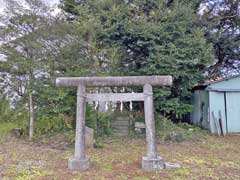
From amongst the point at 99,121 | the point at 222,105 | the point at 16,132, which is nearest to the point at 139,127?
the point at 99,121

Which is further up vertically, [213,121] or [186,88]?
[186,88]

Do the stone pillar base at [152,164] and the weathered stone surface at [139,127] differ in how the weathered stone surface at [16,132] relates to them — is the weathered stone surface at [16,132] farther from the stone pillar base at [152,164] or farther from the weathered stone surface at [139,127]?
the stone pillar base at [152,164]

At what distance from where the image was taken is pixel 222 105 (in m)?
11.1

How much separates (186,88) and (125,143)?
346cm

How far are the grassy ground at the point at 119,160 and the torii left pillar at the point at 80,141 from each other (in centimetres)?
17

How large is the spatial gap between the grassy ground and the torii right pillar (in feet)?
0.75

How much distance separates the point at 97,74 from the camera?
8.82 m

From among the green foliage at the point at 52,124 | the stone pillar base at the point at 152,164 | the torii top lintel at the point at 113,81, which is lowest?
the stone pillar base at the point at 152,164

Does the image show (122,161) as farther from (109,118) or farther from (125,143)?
(109,118)

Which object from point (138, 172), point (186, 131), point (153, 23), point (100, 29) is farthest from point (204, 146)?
point (100, 29)

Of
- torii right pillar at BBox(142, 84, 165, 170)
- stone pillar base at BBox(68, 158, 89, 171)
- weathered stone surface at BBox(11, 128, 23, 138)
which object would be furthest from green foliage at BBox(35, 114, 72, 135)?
torii right pillar at BBox(142, 84, 165, 170)

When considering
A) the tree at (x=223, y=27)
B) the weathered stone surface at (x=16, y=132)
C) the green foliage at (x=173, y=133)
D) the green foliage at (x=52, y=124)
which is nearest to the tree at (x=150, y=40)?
the green foliage at (x=173, y=133)

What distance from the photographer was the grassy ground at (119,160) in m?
4.94

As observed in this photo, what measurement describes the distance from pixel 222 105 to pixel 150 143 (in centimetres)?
648
